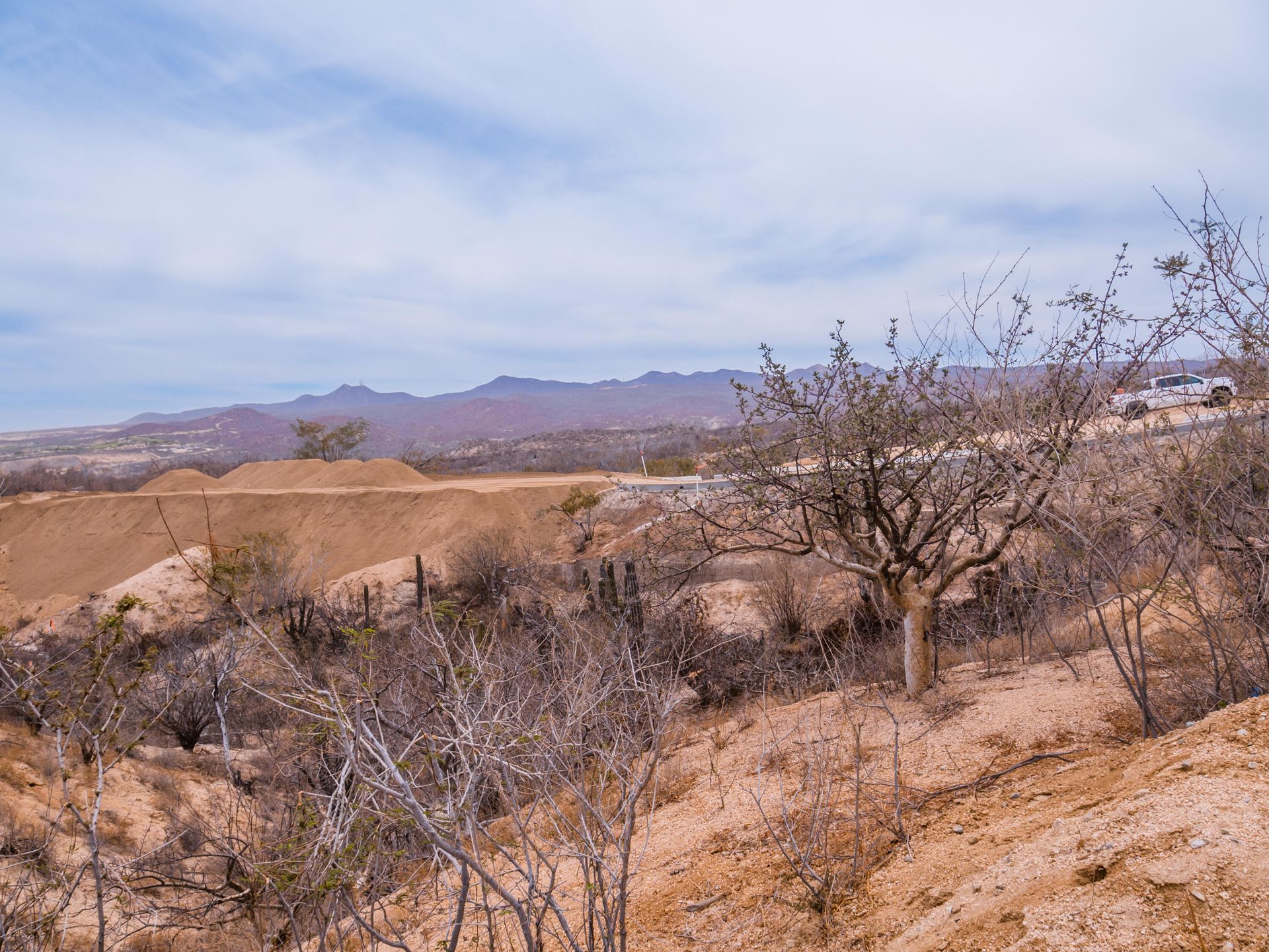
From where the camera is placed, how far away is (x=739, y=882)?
4383 mm

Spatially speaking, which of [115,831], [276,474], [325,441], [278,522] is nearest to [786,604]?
[115,831]

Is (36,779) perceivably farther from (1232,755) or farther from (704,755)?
(1232,755)

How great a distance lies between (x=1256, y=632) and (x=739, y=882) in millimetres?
3613

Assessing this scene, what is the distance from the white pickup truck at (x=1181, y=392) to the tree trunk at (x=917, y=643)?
221 cm

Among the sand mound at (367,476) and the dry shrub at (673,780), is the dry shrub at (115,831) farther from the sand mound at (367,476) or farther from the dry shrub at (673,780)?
the sand mound at (367,476)

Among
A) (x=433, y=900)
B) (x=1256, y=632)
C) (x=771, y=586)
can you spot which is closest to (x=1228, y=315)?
(x=1256, y=632)

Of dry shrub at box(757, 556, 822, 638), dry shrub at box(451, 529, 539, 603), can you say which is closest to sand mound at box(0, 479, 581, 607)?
dry shrub at box(451, 529, 539, 603)

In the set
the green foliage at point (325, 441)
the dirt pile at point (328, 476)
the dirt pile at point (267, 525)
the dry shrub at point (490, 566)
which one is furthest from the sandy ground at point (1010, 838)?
the green foliage at point (325, 441)

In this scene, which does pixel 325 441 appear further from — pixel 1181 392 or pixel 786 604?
pixel 1181 392

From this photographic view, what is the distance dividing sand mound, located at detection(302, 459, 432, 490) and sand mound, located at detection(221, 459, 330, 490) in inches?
60.2

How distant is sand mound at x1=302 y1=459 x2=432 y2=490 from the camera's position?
36188 mm

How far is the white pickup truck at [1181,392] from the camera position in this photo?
478 cm

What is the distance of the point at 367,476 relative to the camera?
36.6 metres

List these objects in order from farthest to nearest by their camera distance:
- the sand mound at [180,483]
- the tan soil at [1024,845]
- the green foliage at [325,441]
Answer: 1. the green foliage at [325,441]
2. the sand mound at [180,483]
3. the tan soil at [1024,845]
